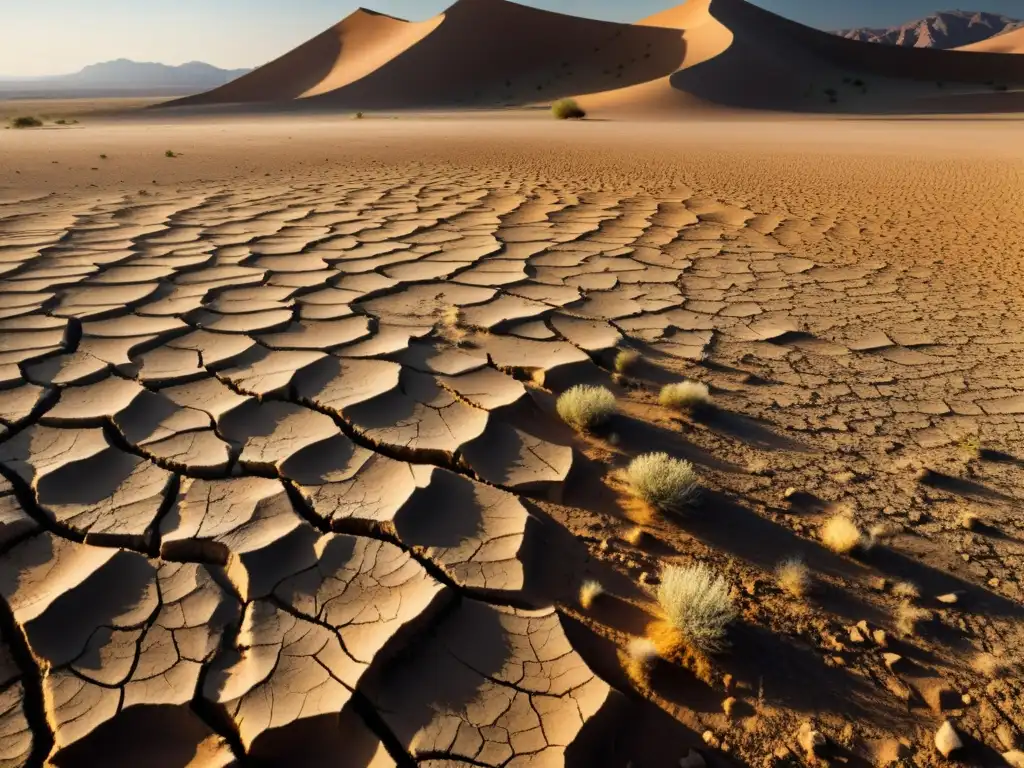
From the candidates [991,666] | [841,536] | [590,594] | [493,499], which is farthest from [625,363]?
[991,666]

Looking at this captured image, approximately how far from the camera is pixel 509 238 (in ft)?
15.2

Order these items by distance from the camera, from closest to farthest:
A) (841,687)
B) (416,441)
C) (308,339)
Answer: (841,687)
(416,441)
(308,339)

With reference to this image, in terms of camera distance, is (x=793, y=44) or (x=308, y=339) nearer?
(x=308, y=339)

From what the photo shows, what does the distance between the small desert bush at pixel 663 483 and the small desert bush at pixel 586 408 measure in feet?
1.09

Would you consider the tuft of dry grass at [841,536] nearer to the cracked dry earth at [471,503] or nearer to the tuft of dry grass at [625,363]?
the cracked dry earth at [471,503]

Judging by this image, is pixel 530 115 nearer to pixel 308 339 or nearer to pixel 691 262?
pixel 691 262

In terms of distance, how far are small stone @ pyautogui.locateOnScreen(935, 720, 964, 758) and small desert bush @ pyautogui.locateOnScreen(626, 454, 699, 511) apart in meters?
0.79

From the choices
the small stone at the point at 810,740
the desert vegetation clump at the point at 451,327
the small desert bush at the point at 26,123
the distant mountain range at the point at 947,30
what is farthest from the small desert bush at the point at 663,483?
the distant mountain range at the point at 947,30

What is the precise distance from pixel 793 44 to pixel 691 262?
35.2m

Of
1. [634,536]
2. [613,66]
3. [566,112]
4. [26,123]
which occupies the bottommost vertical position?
[26,123]

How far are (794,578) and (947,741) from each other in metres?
0.44

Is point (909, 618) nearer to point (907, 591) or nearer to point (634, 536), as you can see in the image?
point (907, 591)

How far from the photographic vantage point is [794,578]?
1.65 metres

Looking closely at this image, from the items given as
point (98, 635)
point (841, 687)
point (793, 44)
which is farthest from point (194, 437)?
point (793, 44)
